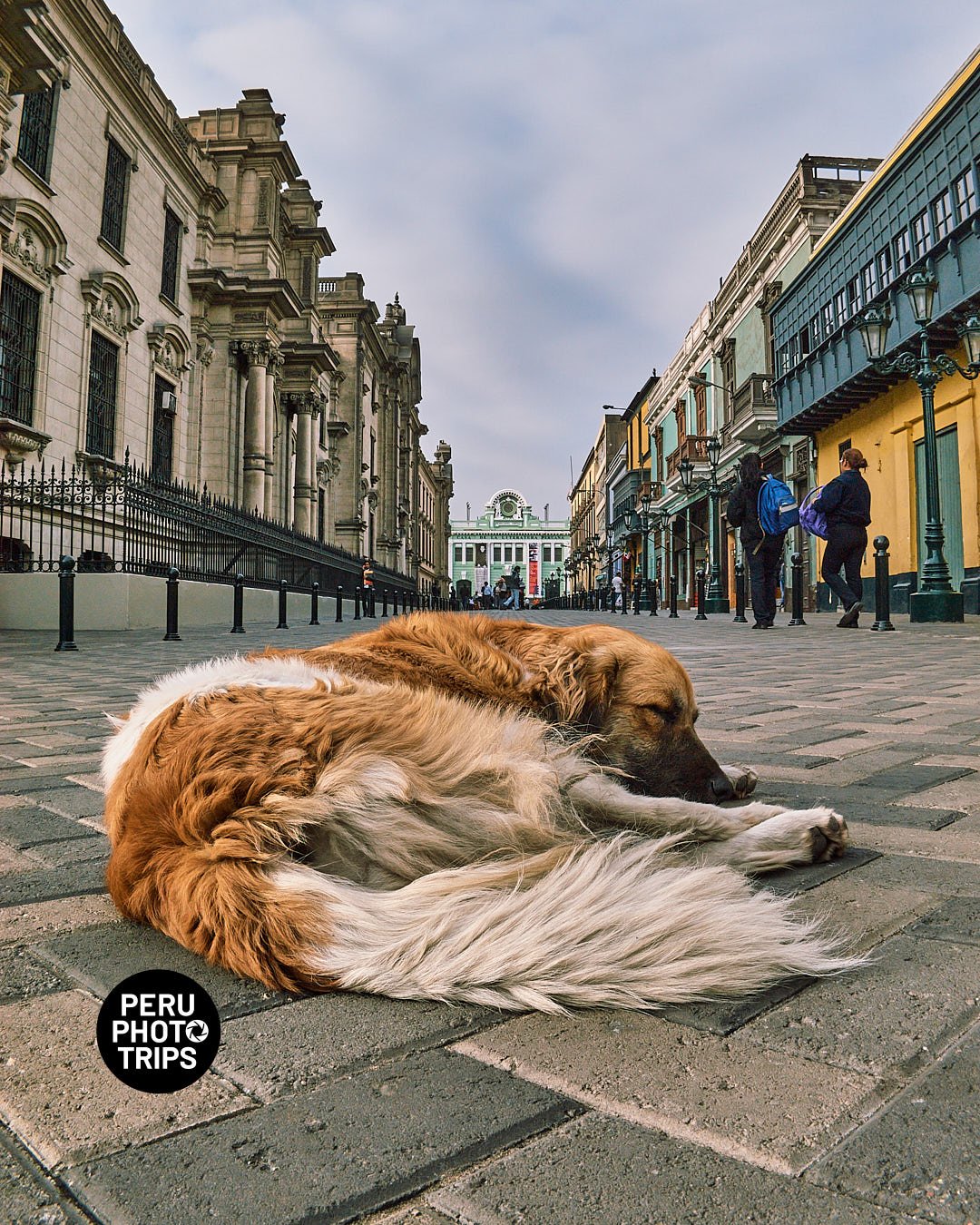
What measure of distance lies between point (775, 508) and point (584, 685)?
457 inches

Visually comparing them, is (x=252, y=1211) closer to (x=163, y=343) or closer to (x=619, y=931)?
(x=619, y=931)

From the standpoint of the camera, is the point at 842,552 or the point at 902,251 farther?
the point at 902,251

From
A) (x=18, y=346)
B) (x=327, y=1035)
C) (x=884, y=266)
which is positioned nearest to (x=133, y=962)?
(x=327, y=1035)

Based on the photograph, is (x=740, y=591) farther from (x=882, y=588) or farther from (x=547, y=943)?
(x=547, y=943)

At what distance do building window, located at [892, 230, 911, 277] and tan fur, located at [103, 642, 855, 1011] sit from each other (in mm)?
20289

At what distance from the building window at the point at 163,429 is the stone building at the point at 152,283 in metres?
0.06

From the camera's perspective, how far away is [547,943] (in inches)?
51.8

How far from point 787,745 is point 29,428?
14.6 metres

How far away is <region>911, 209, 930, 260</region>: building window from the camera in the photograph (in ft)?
58.2

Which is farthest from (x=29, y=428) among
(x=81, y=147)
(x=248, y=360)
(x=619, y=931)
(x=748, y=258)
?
(x=748, y=258)

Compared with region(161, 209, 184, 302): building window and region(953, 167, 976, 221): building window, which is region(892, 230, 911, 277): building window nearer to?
region(953, 167, 976, 221): building window

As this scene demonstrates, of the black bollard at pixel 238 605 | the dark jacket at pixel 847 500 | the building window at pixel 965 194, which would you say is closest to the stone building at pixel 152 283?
the black bollard at pixel 238 605

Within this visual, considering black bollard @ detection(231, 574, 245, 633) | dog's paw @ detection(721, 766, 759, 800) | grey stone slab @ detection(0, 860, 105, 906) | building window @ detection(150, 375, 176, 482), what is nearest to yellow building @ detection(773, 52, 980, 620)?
black bollard @ detection(231, 574, 245, 633)

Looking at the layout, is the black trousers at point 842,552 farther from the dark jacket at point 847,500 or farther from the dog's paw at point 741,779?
the dog's paw at point 741,779
